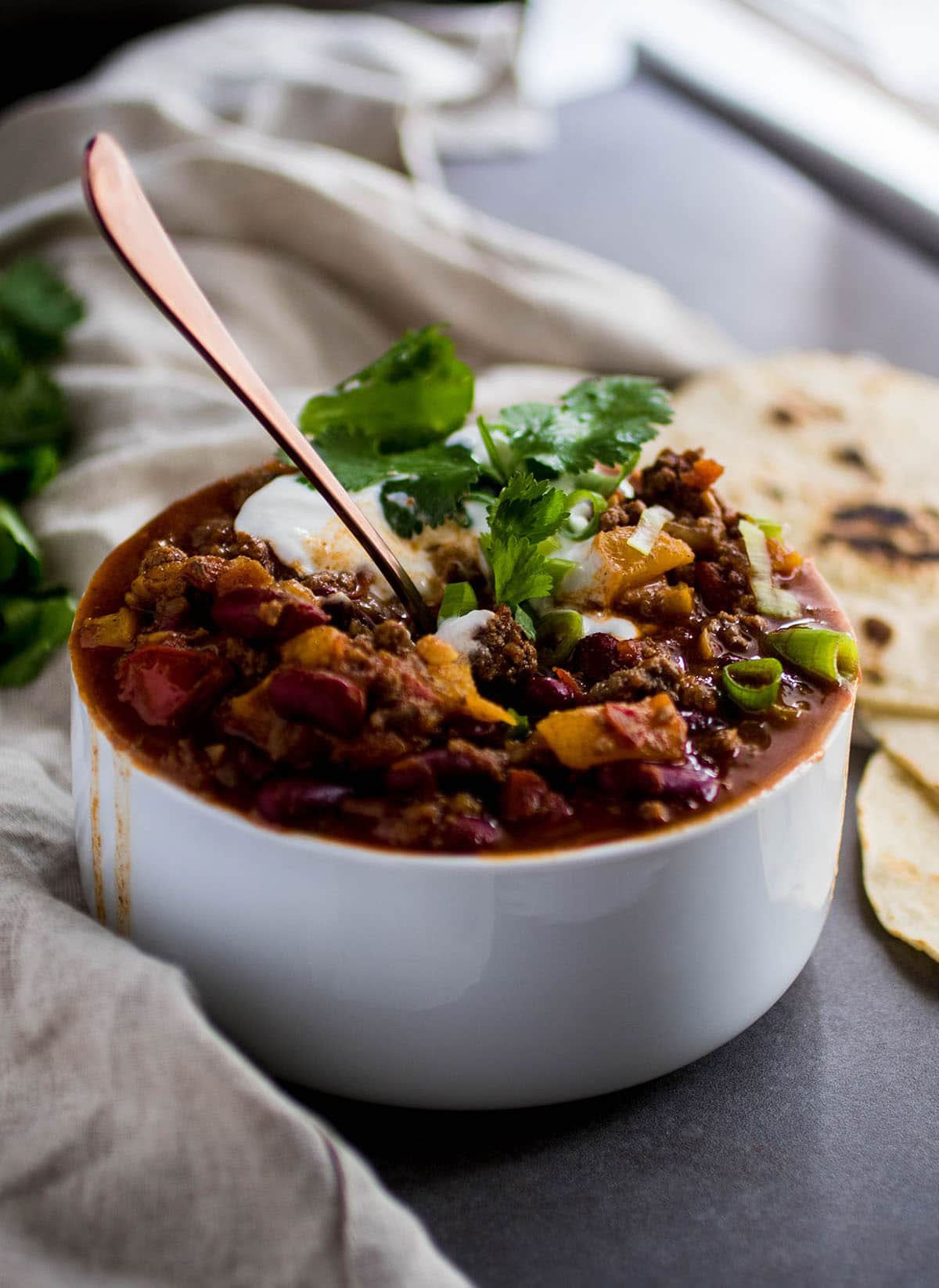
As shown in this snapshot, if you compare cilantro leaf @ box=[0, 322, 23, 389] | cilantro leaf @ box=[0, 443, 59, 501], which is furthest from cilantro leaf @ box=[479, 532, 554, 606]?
cilantro leaf @ box=[0, 322, 23, 389]

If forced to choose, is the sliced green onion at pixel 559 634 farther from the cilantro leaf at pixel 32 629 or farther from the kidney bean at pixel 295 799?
the cilantro leaf at pixel 32 629

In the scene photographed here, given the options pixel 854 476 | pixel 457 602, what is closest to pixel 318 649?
pixel 457 602

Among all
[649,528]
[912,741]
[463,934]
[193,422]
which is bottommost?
[912,741]

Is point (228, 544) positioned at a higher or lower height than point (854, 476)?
higher

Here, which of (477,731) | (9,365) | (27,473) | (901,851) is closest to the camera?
(477,731)

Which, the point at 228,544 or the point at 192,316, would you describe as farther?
the point at 228,544

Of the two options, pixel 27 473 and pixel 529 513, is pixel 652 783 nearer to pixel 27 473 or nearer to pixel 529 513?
pixel 529 513

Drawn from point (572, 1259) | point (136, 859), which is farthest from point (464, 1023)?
point (136, 859)
